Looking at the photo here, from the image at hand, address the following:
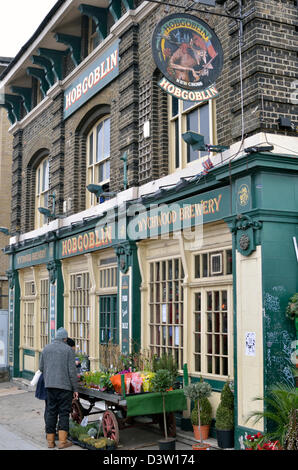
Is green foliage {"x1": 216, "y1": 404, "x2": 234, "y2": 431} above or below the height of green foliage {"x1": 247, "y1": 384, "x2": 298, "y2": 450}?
below

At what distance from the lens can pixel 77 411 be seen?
398 inches

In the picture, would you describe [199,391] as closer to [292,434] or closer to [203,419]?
[203,419]

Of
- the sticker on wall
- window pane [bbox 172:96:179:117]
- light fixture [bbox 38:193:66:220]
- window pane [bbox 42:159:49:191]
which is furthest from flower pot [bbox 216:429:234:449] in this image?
window pane [bbox 42:159:49:191]

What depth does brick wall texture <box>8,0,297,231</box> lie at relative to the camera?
27.4 ft

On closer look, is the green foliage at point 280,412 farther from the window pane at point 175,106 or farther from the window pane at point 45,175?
the window pane at point 45,175

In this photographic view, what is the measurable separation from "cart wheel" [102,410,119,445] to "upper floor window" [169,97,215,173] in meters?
4.58

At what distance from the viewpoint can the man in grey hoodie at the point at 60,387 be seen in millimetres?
8805

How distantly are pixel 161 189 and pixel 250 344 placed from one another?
345cm

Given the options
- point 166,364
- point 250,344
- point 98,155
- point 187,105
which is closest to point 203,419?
point 166,364

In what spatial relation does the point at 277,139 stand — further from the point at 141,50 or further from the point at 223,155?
the point at 141,50

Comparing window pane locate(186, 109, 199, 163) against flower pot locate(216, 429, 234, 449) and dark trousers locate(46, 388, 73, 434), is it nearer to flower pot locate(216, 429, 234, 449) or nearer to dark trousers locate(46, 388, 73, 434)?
dark trousers locate(46, 388, 73, 434)

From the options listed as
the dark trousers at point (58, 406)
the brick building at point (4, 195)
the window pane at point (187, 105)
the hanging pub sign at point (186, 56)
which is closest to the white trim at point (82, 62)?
the window pane at point (187, 105)

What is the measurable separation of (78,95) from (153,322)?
255 inches
